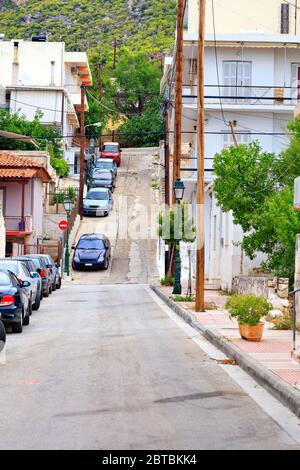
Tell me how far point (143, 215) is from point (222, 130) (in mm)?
15199

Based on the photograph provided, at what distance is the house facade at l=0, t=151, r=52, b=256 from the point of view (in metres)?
51.9

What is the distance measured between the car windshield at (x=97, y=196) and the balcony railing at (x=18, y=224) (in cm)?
1342

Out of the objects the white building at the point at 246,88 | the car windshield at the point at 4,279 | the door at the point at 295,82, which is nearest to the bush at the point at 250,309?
the car windshield at the point at 4,279

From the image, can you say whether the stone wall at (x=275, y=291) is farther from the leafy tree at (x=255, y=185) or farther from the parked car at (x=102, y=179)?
the parked car at (x=102, y=179)

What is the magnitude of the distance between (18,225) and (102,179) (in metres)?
20.8

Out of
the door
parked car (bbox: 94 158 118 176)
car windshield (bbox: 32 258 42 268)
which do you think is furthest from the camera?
parked car (bbox: 94 158 118 176)

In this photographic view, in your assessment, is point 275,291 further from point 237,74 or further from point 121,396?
point 237,74

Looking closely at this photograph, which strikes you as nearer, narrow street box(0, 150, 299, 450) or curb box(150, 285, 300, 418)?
narrow street box(0, 150, 299, 450)

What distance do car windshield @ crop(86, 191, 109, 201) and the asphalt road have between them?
4462 cm

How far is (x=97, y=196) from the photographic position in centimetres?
6644

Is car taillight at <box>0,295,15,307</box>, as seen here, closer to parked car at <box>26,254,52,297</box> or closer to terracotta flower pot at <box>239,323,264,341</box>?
terracotta flower pot at <box>239,323,264,341</box>

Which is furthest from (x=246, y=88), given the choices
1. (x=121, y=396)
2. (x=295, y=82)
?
(x=121, y=396)

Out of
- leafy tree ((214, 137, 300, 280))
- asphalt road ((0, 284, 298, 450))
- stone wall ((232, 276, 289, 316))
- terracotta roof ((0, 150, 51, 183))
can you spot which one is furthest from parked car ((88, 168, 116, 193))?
asphalt road ((0, 284, 298, 450))

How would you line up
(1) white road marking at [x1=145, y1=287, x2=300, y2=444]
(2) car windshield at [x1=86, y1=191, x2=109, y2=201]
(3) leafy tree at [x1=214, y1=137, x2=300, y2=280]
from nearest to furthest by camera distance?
(1) white road marking at [x1=145, y1=287, x2=300, y2=444] < (3) leafy tree at [x1=214, y1=137, x2=300, y2=280] < (2) car windshield at [x1=86, y1=191, x2=109, y2=201]
